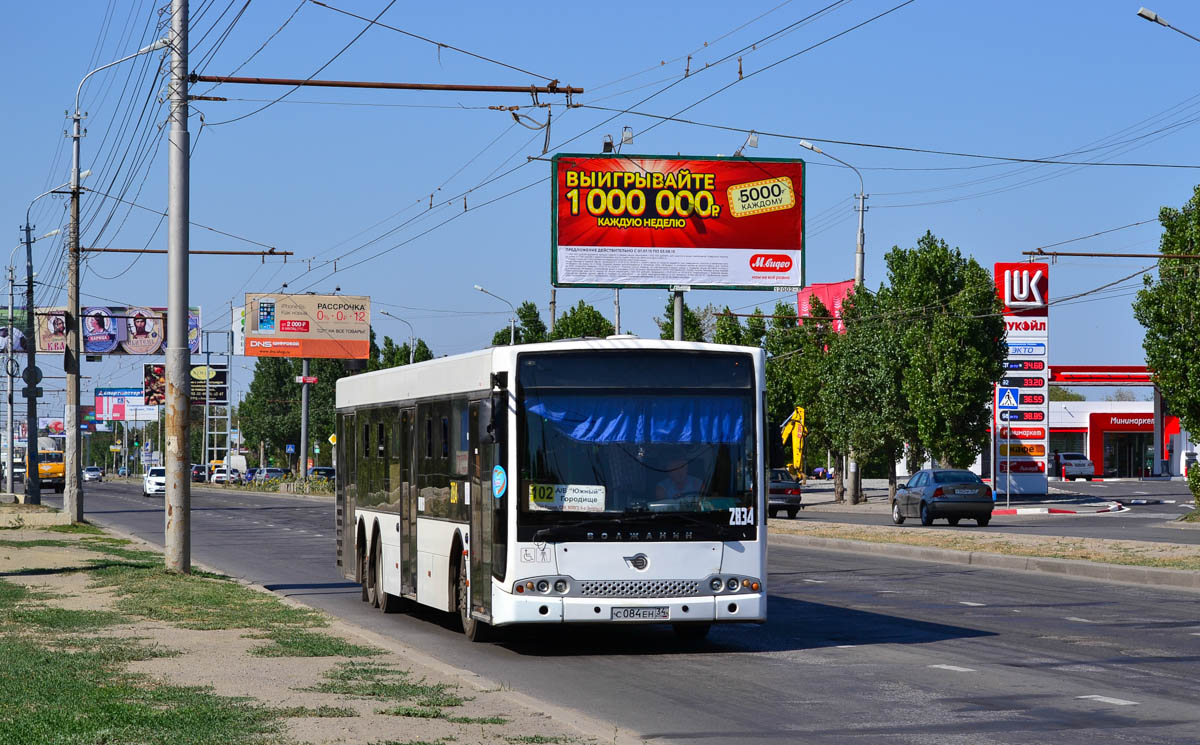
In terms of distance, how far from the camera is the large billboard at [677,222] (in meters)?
44.8

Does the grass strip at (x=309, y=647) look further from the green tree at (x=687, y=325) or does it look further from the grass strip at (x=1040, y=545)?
the green tree at (x=687, y=325)

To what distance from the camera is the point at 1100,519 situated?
4350cm

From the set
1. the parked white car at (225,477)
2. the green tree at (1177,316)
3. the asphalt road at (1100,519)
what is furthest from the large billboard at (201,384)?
the green tree at (1177,316)

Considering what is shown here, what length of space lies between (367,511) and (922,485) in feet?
84.9

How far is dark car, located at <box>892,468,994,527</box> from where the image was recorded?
40.0 m

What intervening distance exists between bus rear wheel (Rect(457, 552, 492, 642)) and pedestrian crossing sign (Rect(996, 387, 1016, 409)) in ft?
93.8

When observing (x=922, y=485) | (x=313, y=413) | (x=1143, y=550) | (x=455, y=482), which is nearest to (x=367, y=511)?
(x=455, y=482)

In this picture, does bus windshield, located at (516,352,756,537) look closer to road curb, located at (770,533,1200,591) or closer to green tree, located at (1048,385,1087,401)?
road curb, located at (770,533,1200,591)

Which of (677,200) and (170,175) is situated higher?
(677,200)

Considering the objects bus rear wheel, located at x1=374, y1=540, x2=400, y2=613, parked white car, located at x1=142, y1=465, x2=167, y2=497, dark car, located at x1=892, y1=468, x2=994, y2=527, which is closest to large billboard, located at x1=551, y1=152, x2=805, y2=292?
dark car, located at x1=892, y1=468, x2=994, y2=527

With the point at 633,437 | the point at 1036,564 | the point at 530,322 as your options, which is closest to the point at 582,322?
the point at 530,322

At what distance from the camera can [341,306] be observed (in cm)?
9094

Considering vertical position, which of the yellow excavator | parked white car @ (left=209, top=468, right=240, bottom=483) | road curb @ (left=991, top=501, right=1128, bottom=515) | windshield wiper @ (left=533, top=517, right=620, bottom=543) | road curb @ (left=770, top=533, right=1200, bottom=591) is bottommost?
parked white car @ (left=209, top=468, right=240, bottom=483)

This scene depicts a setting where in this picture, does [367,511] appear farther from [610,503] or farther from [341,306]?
[341,306]
